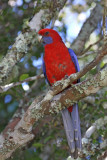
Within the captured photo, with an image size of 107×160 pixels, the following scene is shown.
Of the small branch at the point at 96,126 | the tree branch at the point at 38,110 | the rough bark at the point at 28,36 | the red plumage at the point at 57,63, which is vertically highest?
the rough bark at the point at 28,36

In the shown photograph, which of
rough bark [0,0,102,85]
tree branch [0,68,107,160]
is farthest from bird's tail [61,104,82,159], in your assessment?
rough bark [0,0,102,85]

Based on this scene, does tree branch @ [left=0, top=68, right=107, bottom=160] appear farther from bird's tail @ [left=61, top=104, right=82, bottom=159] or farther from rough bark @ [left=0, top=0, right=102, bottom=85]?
rough bark @ [left=0, top=0, right=102, bottom=85]

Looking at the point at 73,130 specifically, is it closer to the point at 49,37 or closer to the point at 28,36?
the point at 28,36

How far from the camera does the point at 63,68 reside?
450 centimetres

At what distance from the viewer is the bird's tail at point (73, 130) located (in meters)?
3.89

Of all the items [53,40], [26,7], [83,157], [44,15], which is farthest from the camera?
[26,7]

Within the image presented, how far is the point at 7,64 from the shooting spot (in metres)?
4.14

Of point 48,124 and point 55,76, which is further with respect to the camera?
point 48,124

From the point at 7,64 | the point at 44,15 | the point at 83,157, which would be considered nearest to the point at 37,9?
the point at 44,15

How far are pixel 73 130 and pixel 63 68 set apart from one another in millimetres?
1024

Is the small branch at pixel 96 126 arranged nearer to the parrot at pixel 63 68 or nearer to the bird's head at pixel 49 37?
the parrot at pixel 63 68

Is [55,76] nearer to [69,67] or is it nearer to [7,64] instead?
[69,67]

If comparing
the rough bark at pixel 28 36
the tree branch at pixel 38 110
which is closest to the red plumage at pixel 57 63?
the rough bark at pixel 28 36

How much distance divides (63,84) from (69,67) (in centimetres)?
128
